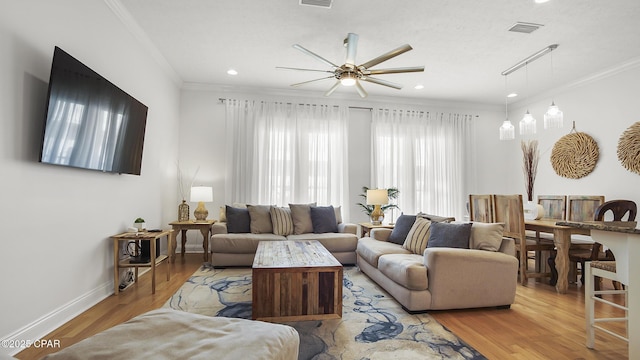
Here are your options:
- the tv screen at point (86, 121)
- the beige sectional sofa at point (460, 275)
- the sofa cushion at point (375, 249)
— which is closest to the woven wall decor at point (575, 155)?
the beige sectional sofa at point (460, 275)

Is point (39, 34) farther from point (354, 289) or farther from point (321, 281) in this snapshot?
point (354, 289)

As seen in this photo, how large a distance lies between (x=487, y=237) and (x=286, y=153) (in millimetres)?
3440

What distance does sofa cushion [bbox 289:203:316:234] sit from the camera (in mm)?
4691

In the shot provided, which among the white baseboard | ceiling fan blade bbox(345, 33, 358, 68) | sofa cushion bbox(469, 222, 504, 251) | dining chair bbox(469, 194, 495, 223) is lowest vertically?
the white baseboard

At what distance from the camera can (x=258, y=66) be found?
14.9 ft

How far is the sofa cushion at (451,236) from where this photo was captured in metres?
3.02

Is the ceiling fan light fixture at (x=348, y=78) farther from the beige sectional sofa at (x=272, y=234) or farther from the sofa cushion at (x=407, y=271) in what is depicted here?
the beige sectional sofa at (x=272, y=234)


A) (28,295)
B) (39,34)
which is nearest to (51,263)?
(28,295)

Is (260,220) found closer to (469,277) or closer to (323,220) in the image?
(323,220)

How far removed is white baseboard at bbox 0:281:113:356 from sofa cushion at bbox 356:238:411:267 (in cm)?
268

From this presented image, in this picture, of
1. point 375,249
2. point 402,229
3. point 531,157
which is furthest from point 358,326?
point 531,157

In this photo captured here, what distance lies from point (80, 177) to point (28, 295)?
95cm

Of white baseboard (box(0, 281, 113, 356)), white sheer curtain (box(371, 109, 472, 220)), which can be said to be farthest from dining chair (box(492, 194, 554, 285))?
white baseboard (box(0, 281, 113, 356))

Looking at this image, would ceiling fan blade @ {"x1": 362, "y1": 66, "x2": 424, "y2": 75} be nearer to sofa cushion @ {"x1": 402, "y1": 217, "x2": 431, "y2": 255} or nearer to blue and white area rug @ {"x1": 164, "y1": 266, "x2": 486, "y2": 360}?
sofa cushion @ {"x1": 402, "y1": 217, "x2": 431, "y2": 255}
